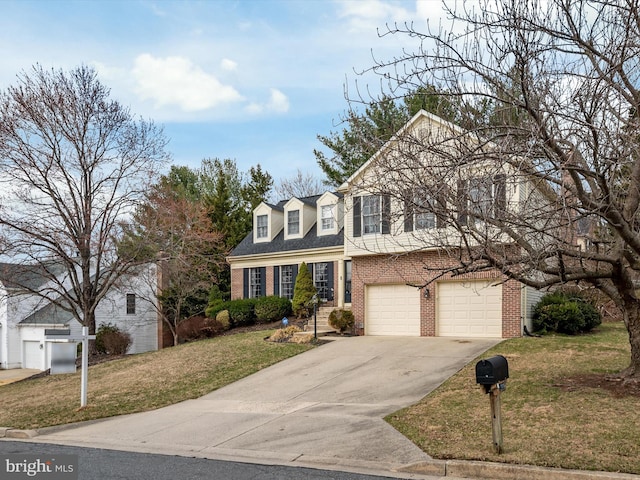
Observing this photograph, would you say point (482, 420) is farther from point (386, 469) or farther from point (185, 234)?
point (185, 234)

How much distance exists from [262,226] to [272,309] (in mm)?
5282

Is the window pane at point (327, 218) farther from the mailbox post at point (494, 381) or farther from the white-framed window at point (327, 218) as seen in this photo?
the mailbox post at point (494, 381)

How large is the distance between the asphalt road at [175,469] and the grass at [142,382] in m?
4.09

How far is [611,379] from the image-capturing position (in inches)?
415

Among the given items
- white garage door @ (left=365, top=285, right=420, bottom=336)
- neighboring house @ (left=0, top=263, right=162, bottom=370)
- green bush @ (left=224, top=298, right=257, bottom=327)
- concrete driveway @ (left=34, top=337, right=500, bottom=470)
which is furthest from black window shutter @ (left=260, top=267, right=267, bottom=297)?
concrete driveway @ (left=34, top=337, right=500, bottom=470)

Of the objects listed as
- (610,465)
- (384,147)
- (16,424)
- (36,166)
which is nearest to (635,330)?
(610,465)

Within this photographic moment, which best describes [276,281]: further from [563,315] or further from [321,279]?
[563,315]

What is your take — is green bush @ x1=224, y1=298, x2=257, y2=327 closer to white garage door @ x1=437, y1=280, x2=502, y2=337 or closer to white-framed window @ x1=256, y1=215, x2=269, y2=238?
white-framed window @ x1=256, y1=215, x2=269, y2=238

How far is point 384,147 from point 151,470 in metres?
6.01

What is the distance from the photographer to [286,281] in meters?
26.7

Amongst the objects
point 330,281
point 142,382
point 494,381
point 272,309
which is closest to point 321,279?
point 330,281

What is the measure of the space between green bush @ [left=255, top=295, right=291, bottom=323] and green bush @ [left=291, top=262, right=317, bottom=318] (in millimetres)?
529

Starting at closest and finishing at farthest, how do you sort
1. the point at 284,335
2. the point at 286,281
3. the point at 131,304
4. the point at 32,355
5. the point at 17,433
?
the point at 17,433 → the point at 284,335 → the point at 286,281 → the point at 32,355 → the point at 131,304

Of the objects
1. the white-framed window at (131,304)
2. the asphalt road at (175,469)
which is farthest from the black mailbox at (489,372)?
the white-framed window at (131,304)
